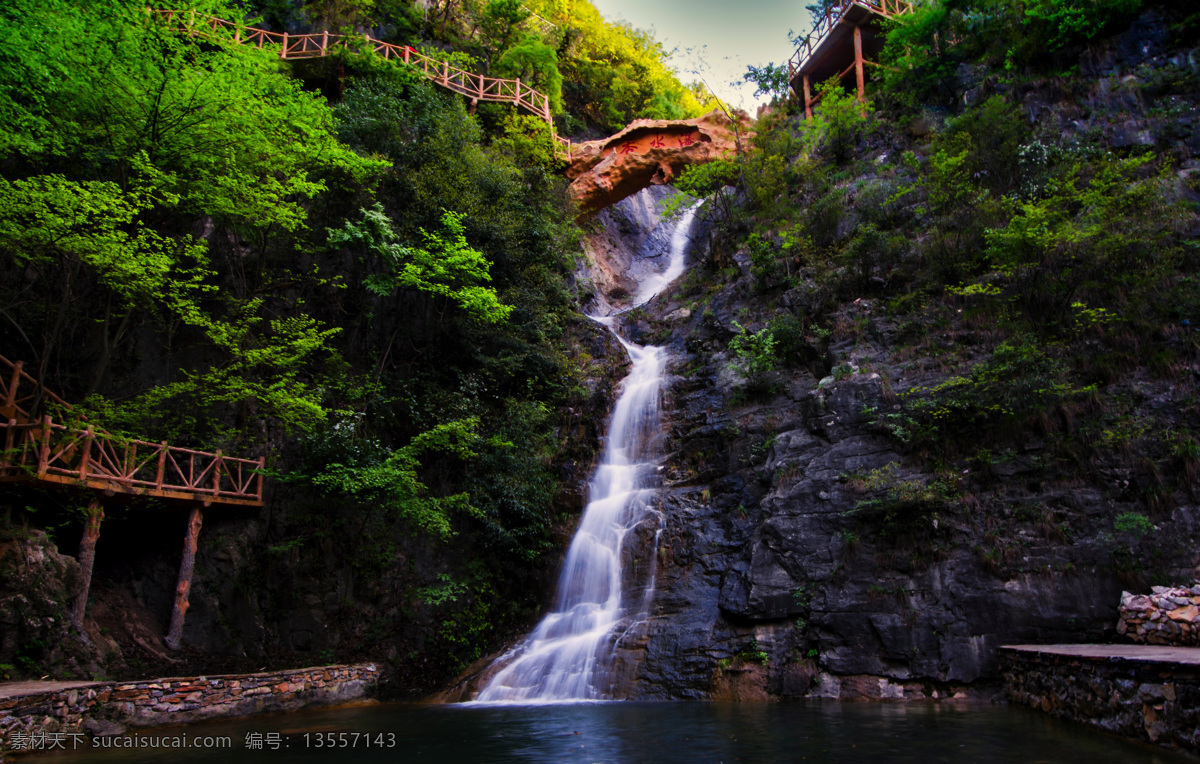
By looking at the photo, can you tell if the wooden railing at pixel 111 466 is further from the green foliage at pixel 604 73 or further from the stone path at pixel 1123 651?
the green foliage at pixel 604 73

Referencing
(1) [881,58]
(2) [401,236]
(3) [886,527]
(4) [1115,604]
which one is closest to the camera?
(4) [1115,604]

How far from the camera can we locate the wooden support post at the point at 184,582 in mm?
10711

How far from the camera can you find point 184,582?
11000mm

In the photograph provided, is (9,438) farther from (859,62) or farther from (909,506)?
(859,62)

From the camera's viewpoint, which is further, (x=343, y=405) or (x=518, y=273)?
(x=518, y=273)

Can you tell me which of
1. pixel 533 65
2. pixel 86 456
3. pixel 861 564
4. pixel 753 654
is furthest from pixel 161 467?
pixel 533 65

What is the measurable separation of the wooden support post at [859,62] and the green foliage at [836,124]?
0.82 ft

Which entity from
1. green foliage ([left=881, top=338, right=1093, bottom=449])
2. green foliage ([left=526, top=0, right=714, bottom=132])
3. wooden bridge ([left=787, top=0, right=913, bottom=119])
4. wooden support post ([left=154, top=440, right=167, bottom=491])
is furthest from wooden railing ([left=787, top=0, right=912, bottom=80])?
wooden support post ([left=154, top=440, right=167, bottom=491])

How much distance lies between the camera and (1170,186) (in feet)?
40.8

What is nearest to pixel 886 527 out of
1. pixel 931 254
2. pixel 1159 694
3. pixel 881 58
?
pixel 1159 694

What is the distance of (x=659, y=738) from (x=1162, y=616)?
20.7 feet

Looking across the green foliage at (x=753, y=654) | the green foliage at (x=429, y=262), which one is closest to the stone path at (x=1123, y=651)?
the green foliage at (x=753, y=654)

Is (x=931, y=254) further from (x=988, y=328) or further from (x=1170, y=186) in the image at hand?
(x=1170, y=186)

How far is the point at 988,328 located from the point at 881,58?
47.6 ft
